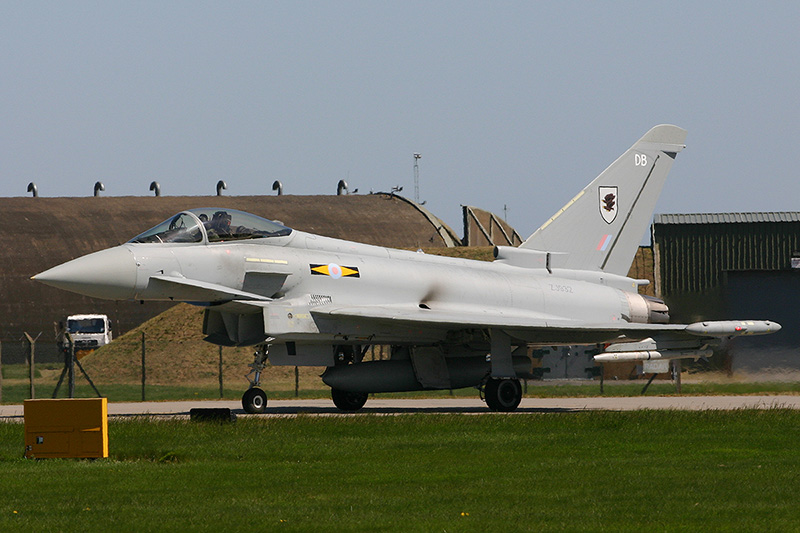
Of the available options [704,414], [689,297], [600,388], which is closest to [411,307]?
[704,414]

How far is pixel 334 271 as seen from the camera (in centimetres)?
1959

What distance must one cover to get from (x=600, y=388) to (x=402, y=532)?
67.7 ft

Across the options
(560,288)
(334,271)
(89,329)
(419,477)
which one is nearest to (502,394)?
(560,288)

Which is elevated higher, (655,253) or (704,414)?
(655,253)

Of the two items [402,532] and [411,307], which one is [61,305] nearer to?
[411,307]

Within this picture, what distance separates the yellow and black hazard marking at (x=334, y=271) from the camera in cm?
1941

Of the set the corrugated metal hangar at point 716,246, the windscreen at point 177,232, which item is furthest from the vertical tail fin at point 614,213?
the corrugated metal hangar at point 716,246

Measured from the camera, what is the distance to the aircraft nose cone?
1753 centimetres

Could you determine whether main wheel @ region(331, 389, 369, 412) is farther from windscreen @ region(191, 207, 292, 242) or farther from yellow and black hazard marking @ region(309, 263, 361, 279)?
windscreen @ region(191, 207, 292, 242)

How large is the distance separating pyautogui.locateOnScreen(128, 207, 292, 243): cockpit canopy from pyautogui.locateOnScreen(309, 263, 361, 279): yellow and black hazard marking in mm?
974

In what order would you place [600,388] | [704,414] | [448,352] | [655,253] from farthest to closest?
1. [655,253]
2. [600,388]
3. [448,352]
4. [704,414]

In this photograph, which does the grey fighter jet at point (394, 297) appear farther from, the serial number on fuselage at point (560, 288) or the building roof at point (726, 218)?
the building roof at point (726, 218)

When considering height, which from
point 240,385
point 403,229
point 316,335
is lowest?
point 240,385

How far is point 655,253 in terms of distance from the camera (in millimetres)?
38094
